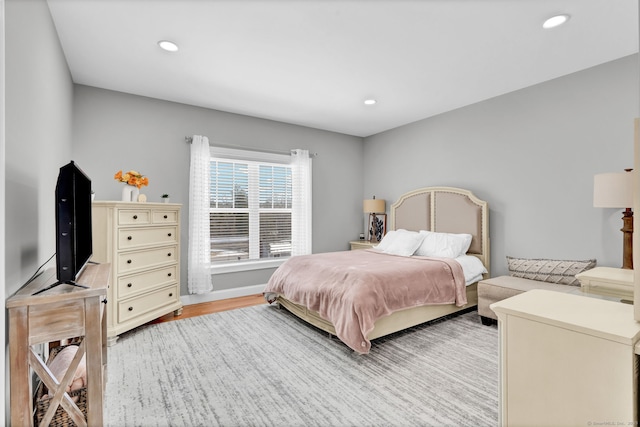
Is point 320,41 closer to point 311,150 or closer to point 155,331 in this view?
point 311,150

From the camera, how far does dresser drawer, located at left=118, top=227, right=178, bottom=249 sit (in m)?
2.89

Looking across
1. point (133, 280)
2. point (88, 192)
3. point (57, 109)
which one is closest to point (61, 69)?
point (57, 109)

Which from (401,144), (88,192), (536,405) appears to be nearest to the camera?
(536,405)

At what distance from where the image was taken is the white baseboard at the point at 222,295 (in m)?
3.99

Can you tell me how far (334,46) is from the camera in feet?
8.59

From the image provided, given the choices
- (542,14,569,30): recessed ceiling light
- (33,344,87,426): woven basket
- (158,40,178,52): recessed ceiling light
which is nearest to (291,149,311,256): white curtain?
(158,40,178,52): recessed ceiling light

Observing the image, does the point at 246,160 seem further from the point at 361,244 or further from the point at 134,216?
the point at 361,244

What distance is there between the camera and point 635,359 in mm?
981

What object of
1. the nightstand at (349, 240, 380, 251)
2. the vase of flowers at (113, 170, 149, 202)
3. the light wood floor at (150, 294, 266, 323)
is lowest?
the light wood floor at (150, 294, 266, 323)

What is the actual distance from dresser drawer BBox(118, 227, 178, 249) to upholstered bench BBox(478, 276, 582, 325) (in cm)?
341

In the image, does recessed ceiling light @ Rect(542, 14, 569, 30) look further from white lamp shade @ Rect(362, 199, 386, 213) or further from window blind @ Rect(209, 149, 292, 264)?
window blind @ Rect(209, 149, 292, 264)

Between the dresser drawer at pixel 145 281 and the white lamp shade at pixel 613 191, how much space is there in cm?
421

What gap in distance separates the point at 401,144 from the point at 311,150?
1500mm

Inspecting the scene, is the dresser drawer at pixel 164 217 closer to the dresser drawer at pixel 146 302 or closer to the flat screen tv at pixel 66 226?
the dresser drawer at pixel 146 302
